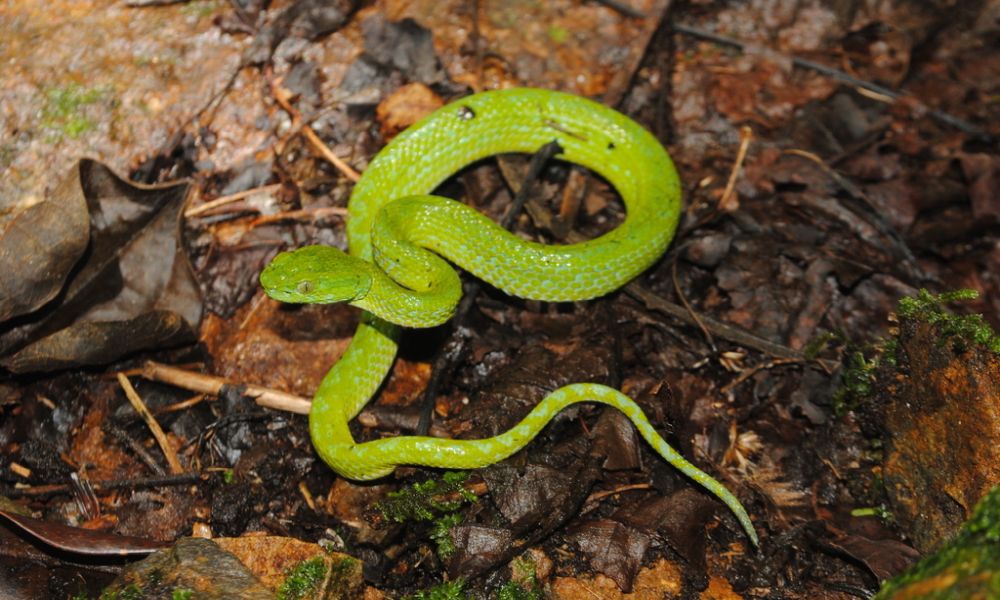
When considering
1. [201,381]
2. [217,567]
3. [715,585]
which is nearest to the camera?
[217,567]

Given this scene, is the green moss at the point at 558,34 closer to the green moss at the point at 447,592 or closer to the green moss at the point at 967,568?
the green moss at the point at 447,592

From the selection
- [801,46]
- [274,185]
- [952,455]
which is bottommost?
[952,455]

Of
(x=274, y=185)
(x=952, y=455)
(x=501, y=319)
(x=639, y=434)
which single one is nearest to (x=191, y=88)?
(x=274, y=185)

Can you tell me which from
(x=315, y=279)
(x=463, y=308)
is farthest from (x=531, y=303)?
(x=315, y=279)

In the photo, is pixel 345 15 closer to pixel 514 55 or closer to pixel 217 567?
pixel 514 55

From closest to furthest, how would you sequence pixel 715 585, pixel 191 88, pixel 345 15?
pixel 715 585 < pixel 191 88 < pixel 345 15

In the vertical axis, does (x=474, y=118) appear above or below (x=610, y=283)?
above
